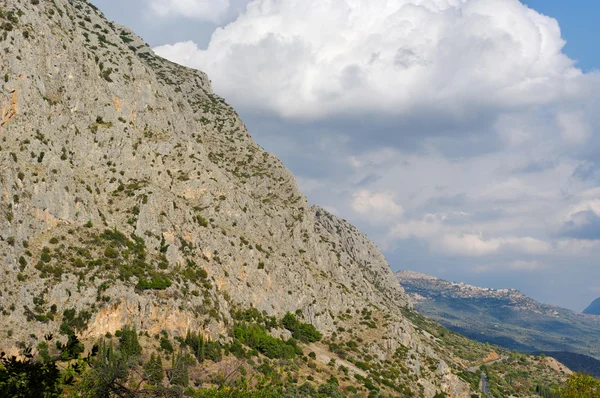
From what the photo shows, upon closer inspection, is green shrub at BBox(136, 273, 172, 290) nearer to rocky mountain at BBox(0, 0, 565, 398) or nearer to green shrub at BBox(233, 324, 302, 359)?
rocky mountain at BBox(0, 0, 565, 398)

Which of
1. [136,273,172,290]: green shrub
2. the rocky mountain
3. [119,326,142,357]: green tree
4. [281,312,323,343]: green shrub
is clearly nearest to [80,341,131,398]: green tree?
the rocky mountain

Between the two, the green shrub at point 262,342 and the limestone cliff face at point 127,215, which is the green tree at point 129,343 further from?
the green shrub at point 262,342

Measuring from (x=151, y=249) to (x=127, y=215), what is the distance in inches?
340

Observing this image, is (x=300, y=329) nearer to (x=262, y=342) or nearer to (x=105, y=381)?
(x=262, y=342)

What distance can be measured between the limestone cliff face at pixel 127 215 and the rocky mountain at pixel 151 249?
326 millimetres

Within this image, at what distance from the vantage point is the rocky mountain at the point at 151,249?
72750 mm

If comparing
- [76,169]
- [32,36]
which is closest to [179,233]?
[76,169]

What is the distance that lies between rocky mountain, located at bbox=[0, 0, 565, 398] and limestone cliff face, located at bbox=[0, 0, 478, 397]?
1.07 feet

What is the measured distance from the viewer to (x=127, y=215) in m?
94.9

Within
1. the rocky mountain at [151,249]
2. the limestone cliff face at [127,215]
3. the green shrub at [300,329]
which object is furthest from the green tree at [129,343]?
the green shrub at [300,329]

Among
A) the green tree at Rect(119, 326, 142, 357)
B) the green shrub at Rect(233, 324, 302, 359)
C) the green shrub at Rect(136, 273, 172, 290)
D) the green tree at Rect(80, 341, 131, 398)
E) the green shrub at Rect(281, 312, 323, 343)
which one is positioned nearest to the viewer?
the green tree at Rect(80, 341, 131, 398)

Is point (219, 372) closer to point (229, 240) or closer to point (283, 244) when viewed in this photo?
point (229, 240)

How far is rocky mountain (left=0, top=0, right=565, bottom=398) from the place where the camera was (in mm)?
72750

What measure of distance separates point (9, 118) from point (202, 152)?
5215 cm
